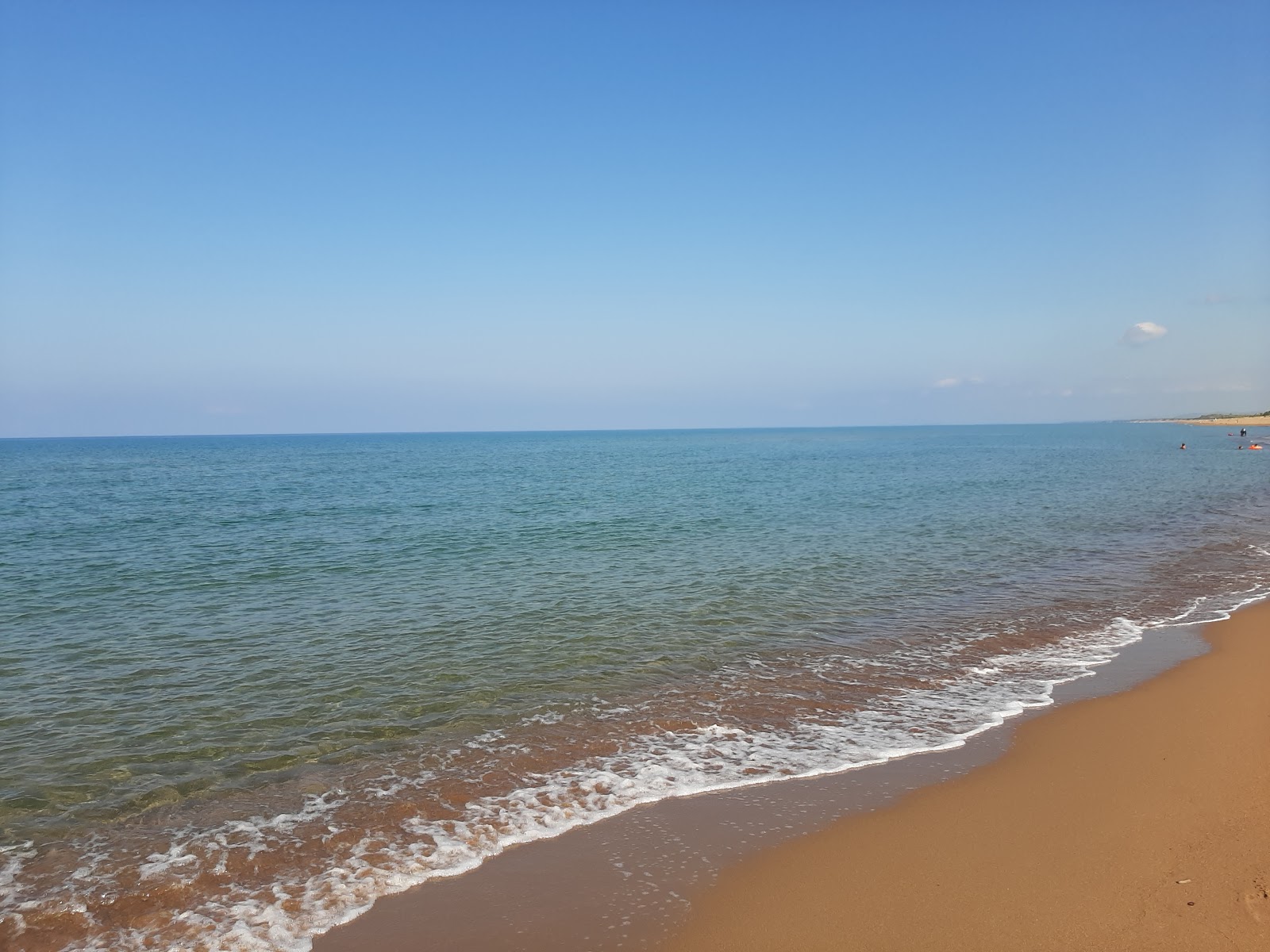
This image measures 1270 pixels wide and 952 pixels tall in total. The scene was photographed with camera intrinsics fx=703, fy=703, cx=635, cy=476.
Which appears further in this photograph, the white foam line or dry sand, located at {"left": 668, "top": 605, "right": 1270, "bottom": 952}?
the white foam line

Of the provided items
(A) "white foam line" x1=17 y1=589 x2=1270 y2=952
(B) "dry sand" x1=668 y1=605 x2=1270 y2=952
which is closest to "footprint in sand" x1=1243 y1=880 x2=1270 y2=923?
(B) "dry sand" x1=668 y1=605 x2=1270 y2=952

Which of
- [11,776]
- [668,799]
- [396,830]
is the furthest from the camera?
[11,776]

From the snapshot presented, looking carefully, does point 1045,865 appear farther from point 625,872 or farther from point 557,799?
point 557,799

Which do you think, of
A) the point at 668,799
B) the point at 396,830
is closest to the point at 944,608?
the point at 668,799

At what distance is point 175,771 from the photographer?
928cm

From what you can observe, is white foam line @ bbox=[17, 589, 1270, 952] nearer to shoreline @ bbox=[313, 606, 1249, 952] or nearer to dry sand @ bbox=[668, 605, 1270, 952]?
shoreline @ bbox=[313, 606, 1249, 952]

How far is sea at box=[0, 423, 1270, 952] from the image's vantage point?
7.39 meters

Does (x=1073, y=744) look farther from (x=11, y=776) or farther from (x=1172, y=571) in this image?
(x=1172, y=571)

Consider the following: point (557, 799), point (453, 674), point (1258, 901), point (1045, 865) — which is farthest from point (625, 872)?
point (453, 674)

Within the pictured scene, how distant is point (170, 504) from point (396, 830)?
43646mm

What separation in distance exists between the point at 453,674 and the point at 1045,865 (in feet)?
A: 31.0

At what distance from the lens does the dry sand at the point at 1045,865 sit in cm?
591

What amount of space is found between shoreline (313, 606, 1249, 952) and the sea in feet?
1.03

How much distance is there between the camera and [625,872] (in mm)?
6914
